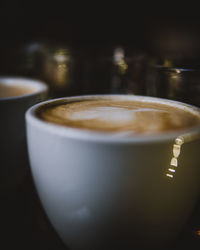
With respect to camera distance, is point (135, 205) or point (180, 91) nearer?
point (135, 205)

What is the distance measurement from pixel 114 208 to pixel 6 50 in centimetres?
78

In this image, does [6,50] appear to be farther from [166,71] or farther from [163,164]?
[163,164]

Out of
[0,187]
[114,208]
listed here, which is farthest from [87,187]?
[0,187]

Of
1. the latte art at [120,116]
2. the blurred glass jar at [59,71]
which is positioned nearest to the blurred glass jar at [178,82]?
the latte art at [120,116]

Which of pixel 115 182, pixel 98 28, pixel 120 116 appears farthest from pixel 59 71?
pixel 115 182

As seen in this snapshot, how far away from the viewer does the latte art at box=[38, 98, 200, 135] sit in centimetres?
34

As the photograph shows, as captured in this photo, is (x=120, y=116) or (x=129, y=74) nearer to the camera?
(x=120, y=116)

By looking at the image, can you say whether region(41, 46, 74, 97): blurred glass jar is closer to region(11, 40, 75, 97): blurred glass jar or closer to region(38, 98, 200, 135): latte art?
region(11, 40, 75, 97): blurred glass jar

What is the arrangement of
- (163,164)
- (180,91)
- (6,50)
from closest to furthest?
(163,164), (180,91), (6,50)

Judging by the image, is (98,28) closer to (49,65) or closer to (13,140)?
(49,65)

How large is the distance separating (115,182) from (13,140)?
236 millimetres

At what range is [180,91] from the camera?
47 centimetres

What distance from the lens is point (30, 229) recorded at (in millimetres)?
419

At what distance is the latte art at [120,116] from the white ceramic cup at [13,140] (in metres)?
0.06
